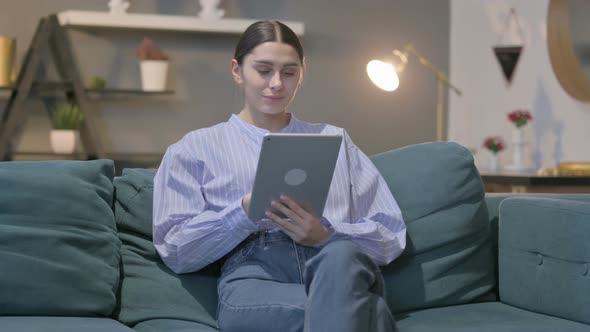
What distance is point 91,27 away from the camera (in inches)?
191

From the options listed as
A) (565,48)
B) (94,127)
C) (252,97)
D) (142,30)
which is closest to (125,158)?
(94,127)

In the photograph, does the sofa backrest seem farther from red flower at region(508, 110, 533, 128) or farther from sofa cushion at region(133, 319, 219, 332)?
red flower at region(508, 110, 533, 128)

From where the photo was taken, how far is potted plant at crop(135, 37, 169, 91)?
4801 millimetres

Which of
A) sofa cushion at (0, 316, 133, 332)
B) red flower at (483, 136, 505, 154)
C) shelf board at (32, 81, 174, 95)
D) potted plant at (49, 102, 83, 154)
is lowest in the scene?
sofa cushion at (0, 316, 133, 332)

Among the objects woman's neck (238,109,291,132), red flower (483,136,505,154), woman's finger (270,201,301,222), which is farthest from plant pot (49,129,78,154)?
woman's finger (270,201,301,222)

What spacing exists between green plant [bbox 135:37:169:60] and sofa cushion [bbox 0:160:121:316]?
9.40 ft

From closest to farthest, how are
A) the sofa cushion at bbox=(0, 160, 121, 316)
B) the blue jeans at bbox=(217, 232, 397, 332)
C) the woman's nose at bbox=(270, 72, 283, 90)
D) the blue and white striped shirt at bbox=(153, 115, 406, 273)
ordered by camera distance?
1. the blue jeans at bbox=(217, 232, 397, 332)
2. the sofa cushion at bbox=(0, 160, 121, 316)
3. the blue and white striped shirt at bbox=(153, 115, 406, 273)
4. the woman's nose at bbox=(270, 72, 283, 90)

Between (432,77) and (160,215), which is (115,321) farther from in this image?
(432,77)

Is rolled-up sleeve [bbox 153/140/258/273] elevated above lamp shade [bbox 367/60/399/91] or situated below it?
below

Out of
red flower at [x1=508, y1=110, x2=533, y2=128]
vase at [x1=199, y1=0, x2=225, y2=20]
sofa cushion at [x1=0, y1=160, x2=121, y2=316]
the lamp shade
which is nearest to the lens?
sofa cushion at [x1=0, y1=160, x2=121, y2=316]

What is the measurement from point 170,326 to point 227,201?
13.0 inches

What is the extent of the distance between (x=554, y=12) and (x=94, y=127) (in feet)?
8.46

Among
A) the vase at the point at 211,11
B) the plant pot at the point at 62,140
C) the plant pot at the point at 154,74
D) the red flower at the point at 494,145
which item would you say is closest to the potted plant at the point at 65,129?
the plant pot at the point at 62,140

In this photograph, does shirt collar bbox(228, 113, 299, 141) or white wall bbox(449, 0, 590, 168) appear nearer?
shirt collar bbox(228, 113, 299, 141)
